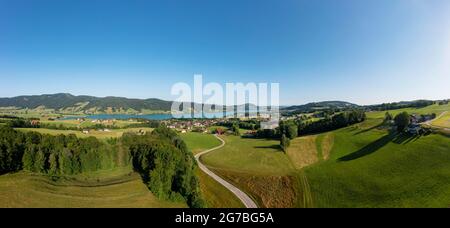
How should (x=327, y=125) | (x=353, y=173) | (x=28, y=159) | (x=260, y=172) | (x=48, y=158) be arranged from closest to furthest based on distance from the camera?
1. (x=28, y=159)
2. (x=48, y=158)
3. (x=353, y=173)
4. (x=260, y=172)
5. (x=327, y=125)

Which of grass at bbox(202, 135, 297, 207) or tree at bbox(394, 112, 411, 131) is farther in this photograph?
tree at bbox(394, 112, 411, 131)

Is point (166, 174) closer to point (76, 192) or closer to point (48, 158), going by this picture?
point (76, 192)

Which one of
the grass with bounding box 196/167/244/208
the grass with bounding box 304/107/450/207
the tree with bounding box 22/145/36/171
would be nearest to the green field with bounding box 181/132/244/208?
the grass with bounding box 196/167/244/208

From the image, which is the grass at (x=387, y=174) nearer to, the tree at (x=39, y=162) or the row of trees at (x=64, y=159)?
the row of trees at (x=64, y=159)

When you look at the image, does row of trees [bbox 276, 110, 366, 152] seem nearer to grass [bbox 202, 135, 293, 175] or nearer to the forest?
grass [bbox 202, 135, 293, 175]

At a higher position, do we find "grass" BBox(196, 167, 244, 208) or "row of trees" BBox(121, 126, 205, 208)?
"row of trees" BBox(121, 126, 205, 208)

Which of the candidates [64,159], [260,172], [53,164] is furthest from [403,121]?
[53,164]

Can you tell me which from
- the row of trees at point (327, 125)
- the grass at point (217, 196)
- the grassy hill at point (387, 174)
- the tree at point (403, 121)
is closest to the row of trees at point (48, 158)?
the grass at point (217, 196)
